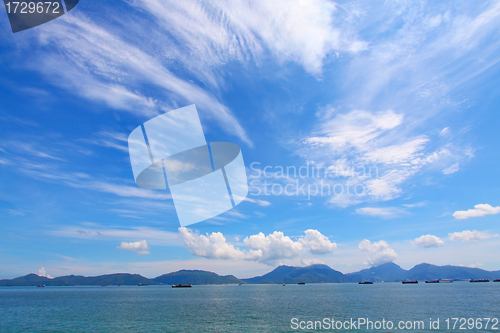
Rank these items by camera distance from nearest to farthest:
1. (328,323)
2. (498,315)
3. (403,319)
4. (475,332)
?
1. (475,332)
2. (328,323)
3. (403,319)
4. (498,315)

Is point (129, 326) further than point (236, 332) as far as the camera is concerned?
Yes

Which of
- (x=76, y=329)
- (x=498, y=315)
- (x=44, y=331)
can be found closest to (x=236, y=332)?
(x=76, y=329)

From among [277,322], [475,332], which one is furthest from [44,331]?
[475,332]

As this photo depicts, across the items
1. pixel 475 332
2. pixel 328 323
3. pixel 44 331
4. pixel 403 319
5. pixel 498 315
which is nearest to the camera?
pixel 475 332

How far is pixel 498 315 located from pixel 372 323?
106ft

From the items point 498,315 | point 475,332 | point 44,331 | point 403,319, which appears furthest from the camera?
point 498,315

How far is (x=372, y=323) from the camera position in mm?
47938

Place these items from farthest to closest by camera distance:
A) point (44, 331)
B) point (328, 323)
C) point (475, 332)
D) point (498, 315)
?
point (498, 315), point (328, 323), point (44, 331), point (475, 332)

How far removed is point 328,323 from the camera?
48406 mm

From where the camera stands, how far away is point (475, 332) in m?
41.5

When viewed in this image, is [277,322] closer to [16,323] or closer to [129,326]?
[129,326]

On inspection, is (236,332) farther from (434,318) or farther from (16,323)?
(16,323)

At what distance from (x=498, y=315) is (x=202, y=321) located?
206ft

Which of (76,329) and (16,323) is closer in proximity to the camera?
(76,329)
